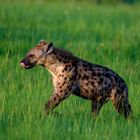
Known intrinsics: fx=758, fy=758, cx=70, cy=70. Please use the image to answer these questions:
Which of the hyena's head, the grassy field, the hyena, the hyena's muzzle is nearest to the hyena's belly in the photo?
the hyena

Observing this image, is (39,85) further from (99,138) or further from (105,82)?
(99,138)

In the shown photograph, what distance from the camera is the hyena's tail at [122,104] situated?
8312 mm

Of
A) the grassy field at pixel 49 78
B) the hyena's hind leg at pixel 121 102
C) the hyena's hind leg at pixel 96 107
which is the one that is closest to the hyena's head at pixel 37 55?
the grassy field at pixel 49 78

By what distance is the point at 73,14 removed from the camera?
20.5m

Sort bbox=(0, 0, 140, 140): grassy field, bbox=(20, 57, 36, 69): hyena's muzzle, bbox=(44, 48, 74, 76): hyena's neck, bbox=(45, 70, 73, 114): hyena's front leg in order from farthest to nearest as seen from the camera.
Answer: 1. bbox=(44, 48, 74, 76): hyena's neck
2. bbox=(20, 57, 36, 69): hyena's muzzle
3. bbox=(45, 70, 73, 114): hyena's front leg
4. bbox=(0, 0, 140, 140): grassy field

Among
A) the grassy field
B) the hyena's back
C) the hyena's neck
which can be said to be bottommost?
the grassy field

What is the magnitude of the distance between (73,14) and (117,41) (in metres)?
6.76

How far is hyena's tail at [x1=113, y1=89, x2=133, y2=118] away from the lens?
27.3 ft

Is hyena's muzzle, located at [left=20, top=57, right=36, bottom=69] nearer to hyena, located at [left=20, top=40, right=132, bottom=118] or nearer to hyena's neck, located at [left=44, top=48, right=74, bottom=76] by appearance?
hyena, located at [left=20, top=40, right=132, bottom=118]

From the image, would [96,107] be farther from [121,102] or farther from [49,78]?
[49,78]

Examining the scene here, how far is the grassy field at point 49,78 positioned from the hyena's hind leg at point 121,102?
8 centimetres

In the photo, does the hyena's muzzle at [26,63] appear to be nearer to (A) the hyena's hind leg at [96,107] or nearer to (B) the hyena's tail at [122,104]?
(A) the hyena's hind leg at [96,107]

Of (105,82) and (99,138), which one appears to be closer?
(99,138)

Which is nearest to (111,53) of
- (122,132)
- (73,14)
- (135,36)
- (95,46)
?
(95,46)
